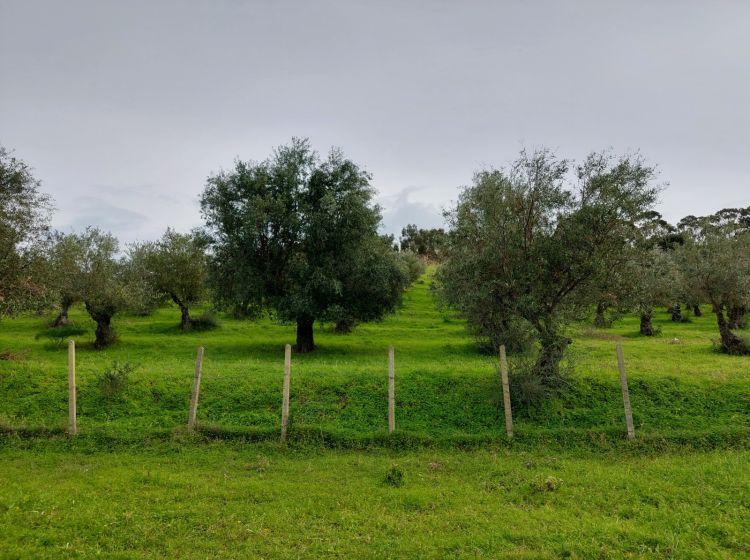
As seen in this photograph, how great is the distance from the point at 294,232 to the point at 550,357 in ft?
57.6

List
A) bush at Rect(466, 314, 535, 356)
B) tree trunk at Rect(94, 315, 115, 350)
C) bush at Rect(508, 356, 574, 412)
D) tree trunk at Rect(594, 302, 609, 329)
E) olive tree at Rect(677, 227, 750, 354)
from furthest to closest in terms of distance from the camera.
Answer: tree trunk at Rect(94, 315, 115, 350), olive tree at Rect(677, 227, 750, 354), tree trunk at Rect(594, 302, 609, 329), bush at Rect(466, 314, 535, 356), bush at Rect(508, 356, 574, 412)

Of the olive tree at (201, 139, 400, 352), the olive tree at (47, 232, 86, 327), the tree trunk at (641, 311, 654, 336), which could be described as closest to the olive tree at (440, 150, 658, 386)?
the olive tree at (201, 139, 400, 352)

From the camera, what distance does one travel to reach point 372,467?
37.2ft

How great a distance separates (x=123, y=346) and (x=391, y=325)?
23.4 metres

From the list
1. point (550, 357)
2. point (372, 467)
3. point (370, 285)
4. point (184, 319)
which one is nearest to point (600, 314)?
point (550, 357)

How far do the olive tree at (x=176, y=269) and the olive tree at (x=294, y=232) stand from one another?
40.1ft

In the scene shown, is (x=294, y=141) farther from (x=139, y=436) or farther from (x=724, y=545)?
(x=724, y=545)

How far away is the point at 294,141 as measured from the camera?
29.7m

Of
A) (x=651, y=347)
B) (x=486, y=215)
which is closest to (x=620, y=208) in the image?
(x=486, y=215)

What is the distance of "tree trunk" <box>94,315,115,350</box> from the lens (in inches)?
1227

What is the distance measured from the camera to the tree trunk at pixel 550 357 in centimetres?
1628

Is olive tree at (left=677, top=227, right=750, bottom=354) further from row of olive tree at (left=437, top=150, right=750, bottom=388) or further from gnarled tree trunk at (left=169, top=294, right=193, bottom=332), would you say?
gnarled tree trunk at (left=169, top=294, right=193, bottom=332)

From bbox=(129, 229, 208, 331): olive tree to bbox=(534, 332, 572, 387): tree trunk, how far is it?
31354 millimetres

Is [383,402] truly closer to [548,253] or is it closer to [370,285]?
[548,253]
